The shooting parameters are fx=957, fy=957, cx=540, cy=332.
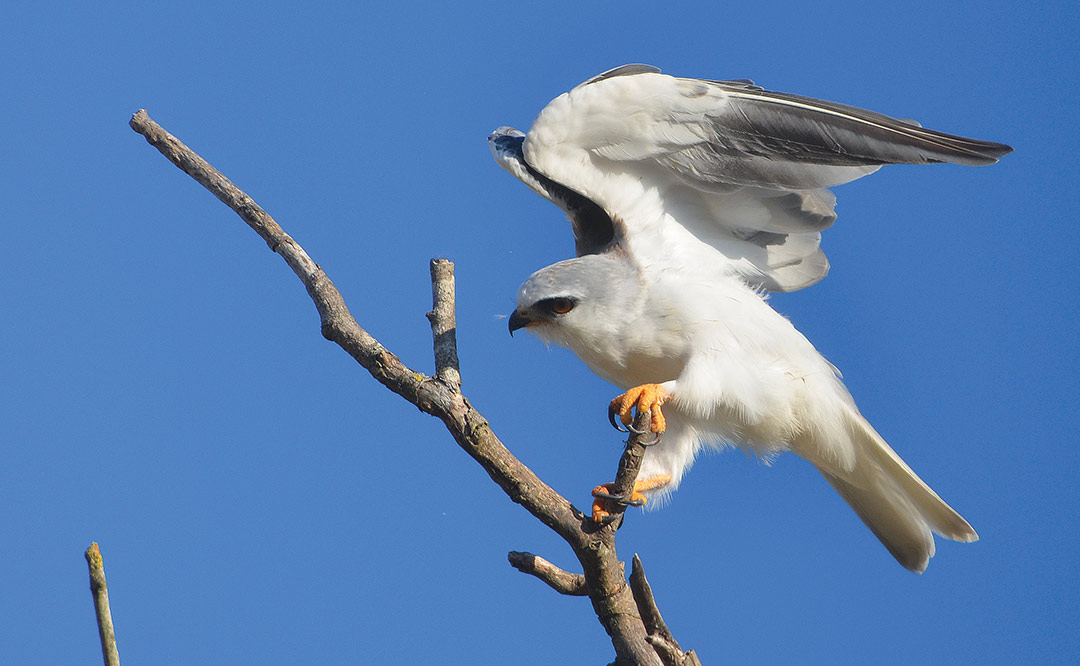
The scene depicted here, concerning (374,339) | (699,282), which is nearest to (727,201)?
(699,282)

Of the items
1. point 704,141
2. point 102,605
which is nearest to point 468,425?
point 102,605

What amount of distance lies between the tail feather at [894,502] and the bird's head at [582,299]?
121 cm

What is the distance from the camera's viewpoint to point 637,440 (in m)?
3.43

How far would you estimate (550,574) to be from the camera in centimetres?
357

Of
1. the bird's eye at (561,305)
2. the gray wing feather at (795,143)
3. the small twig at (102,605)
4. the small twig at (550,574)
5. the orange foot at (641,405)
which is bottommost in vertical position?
the small twig at (102,605)

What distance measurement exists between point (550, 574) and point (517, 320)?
1196mm

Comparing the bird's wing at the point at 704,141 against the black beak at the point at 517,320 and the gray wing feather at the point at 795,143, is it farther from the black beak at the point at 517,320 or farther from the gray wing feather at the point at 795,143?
the black beak at the point at 517,320

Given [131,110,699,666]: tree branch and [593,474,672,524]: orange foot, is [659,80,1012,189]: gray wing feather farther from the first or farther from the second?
[593,474,672,524]: orange foot

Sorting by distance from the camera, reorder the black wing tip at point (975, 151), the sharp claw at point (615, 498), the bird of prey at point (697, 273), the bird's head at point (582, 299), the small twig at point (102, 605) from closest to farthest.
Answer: the small twig at point (102, 605) < the sharp claw at point (615, 498) < the black wing tip at point (975, 151) < the bird of prey at point (697, 273) < the bird's head at point (582, 299)

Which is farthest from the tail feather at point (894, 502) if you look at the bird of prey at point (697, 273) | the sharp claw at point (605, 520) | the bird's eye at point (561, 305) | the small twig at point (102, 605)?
the small twig at point (102, 605)

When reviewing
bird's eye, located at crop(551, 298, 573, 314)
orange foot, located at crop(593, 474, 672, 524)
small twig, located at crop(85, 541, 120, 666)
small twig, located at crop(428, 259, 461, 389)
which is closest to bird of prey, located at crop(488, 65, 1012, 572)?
bird's eye, located at crop(551, 298, 573, 314)

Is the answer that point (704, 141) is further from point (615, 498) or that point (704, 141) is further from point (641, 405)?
point (615, 498)

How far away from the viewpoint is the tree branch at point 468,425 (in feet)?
10.7

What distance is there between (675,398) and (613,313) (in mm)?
485
